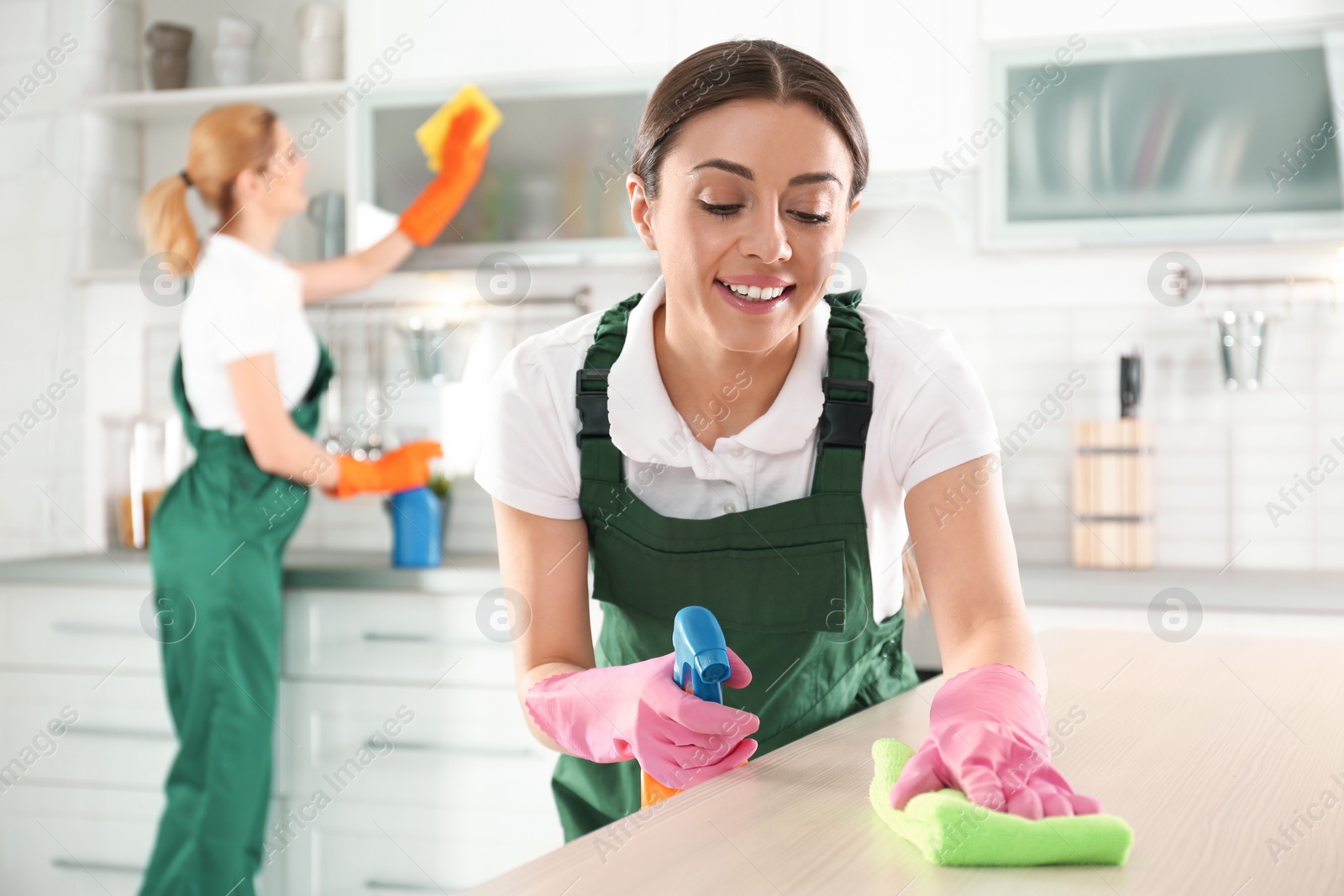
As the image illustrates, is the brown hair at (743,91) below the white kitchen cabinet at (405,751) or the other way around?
the other way around

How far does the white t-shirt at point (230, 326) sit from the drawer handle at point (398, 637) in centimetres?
47

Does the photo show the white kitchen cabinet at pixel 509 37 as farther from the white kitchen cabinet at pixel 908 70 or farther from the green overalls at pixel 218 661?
the green overalls at pixel 218 661

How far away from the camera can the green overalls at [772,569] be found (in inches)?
44.0

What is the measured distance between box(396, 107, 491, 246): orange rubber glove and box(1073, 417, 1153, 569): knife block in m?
1.33

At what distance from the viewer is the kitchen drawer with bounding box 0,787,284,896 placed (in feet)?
8.06

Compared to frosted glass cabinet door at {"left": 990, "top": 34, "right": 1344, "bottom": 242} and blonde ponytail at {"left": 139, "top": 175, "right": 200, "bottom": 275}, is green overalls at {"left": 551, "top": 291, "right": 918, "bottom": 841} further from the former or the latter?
A: blonde ponytail at {"left": 139, "top": 175, "right": 200, "bottom": 275}

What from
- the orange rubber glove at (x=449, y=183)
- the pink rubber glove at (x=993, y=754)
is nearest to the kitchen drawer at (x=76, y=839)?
the orange rubber glove at (x=449, y=183)

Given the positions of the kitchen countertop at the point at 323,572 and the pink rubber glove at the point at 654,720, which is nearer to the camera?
the pink rubber glove at the point at 654,720

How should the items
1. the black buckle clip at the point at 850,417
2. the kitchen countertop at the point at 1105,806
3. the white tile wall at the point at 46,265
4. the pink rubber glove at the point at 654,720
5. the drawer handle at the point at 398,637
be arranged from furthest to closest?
the white tile wall at the point at 46,265
the drawer handle at the point at 398,637
the black buckle clip at the point at 850,417
the pink rubber glove at the point at 654,720
the kitchen countertop at the point at 1105,806

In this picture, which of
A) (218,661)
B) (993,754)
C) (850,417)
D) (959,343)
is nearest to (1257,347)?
(959,343)

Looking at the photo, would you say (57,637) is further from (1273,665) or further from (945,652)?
(1273,665)

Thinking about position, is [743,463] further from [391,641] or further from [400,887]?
[400,887]

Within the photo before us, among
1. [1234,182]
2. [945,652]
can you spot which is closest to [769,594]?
[945,652]

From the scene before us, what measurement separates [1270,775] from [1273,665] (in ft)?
1.46
